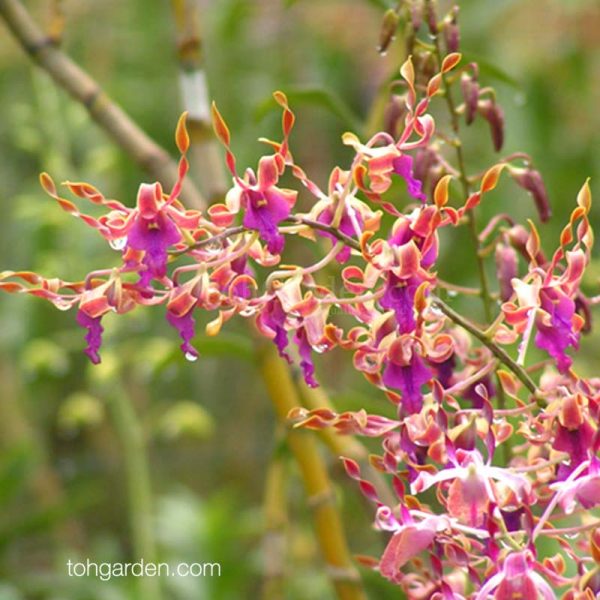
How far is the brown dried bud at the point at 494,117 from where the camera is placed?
0.53 m

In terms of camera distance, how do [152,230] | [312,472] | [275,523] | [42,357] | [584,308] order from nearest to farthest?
[152,230]
[584,308]
[312,472]
[275,523]
[42,357]

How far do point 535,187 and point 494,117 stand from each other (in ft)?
0.15

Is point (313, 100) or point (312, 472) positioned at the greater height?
point (313, 100)

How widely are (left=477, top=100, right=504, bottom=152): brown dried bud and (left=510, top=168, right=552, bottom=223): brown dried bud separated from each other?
0.8 inches

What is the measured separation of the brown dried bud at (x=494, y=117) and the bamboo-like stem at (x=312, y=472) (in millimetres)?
206

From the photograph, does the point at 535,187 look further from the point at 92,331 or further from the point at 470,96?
the point at 92,331

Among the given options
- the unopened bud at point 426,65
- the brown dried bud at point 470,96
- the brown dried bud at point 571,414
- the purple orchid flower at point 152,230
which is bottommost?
the brown dried bud at point 571,414

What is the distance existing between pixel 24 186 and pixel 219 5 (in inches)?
18.7

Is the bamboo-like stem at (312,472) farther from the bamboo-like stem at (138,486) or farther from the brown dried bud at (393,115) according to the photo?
the bamboo-like stem at (138,486)

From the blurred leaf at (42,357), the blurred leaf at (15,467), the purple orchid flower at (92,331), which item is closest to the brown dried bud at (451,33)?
the purple orchid flower at (92,331)

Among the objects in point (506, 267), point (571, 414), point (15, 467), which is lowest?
point (571, 414)

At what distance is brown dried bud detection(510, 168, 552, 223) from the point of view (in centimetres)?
51

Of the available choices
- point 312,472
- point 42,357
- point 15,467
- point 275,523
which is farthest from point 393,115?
point 15,467

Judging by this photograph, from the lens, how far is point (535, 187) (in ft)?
1.69
